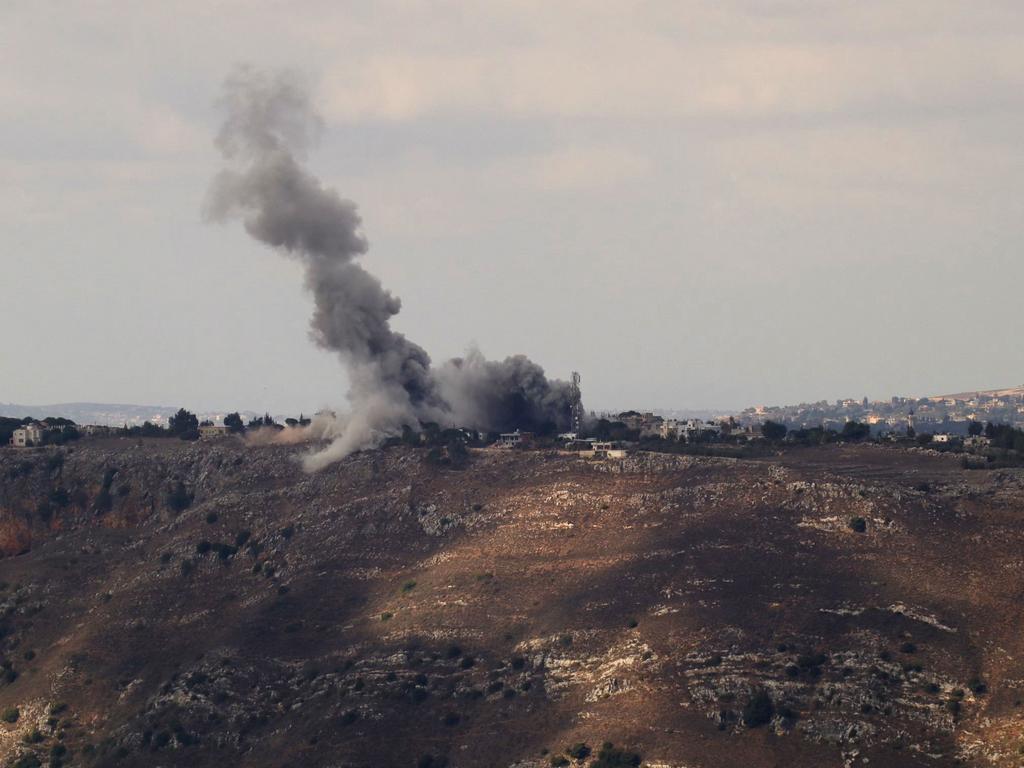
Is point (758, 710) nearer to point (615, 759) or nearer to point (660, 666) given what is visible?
point (660, 666)

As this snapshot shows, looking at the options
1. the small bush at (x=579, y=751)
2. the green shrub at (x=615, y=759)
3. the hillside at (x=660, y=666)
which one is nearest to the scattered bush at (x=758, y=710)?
the hillside at (x=660, y=666)

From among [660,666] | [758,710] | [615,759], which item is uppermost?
[660,666]

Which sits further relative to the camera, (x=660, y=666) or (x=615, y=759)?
(x=660, y=666)

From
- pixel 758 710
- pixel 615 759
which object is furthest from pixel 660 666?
pixel 615 759

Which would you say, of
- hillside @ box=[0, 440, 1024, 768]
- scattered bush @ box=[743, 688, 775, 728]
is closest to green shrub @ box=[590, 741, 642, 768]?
hillside @ box=[0, 440, 1024, 768]

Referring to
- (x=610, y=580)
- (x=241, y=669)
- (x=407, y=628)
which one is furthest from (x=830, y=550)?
(x=241, y=669)

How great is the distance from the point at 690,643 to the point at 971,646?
2604 cm

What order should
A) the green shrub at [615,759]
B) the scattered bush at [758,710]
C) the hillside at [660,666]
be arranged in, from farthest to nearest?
the scattered bush at [758,710], the hillside at [660,666], the green shrub at [615,759]

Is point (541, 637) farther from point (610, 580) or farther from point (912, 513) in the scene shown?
point (912, 513)

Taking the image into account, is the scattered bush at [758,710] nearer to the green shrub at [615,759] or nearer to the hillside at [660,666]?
the hillside at [660,666]

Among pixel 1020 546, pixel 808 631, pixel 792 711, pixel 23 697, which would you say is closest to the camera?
pixel 792 711

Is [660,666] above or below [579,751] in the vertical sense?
above

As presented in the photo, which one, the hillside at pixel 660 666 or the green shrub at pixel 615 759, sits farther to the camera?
the hillside at pixel 660 666

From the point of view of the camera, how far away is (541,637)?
183 m
